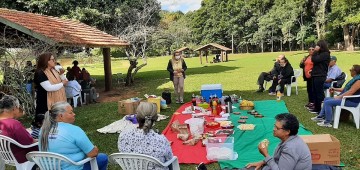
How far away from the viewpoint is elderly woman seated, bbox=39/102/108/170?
321 cm

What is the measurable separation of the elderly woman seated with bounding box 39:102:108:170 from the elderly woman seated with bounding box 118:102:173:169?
431 millimetres

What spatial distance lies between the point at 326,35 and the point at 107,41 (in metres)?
40.3

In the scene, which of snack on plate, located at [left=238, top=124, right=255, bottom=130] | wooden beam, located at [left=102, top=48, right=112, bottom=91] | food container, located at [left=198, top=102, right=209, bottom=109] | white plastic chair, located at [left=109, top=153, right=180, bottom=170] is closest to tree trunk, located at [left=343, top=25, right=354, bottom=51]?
wooden beam, located at [left=102, top=48, right=112, bottom=91]

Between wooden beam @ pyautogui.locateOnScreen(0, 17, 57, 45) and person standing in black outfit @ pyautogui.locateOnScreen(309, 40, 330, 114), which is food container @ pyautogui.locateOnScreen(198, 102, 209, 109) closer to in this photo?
person standing in black outfit @ pyautogui.locateOnScreen(309, 40, 330, 114)

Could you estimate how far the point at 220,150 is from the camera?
4.93 meters

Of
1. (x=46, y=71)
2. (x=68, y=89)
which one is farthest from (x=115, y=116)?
(x=46, y=71)

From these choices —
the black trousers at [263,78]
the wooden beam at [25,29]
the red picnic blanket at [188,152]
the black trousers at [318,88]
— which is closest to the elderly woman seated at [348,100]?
the black trousers at [318,88]

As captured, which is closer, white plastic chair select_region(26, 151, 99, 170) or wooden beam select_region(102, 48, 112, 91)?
white plastic chair select_region(26, 151, 99, 170)

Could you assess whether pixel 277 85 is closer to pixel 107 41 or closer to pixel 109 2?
pixel 107 41

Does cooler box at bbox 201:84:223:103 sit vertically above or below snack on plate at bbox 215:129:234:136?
above

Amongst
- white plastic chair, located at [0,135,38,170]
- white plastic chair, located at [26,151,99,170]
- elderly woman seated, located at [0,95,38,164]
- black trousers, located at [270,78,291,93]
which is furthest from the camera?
black trousers, located at [270,78,291,93]

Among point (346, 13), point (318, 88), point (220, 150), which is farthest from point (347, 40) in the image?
point (220, 150)

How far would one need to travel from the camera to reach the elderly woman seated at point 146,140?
10.6 ft

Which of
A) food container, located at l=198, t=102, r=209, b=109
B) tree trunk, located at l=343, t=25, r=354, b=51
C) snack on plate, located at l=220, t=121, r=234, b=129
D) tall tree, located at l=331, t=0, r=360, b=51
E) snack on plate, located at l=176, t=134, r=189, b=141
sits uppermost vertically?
tall tree, located at l=331, t=0, r=360, b=51
